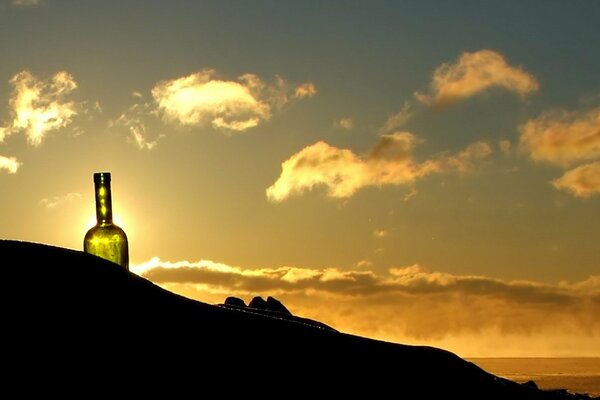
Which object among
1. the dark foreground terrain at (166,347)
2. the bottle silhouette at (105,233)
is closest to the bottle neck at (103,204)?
the bottle silhouette at (105,233)

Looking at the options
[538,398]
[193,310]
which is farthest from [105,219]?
[538,398]

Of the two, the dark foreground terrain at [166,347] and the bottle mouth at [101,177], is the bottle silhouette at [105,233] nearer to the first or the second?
the bottle mouth at [101,177]

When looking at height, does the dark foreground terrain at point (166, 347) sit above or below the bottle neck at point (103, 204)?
below

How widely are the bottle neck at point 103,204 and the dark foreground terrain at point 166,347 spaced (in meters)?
1.99

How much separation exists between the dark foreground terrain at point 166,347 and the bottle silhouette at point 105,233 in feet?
6.27

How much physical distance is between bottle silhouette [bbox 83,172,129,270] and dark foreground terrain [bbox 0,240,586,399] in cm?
191

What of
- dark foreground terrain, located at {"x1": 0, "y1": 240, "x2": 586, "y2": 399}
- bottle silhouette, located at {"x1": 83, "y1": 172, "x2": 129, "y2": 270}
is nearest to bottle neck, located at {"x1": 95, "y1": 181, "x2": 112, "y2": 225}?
bottle silhouette, located at {"x1": 83, "y1": 172, "x2": 129, "y2": 270}

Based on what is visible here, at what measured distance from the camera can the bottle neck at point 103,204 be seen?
4977 mm

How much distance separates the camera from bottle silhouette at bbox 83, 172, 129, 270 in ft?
16.1

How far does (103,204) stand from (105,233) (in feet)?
0.54

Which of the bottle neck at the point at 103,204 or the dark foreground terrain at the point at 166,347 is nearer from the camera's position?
the dark foreground terrain at the point at 166,347

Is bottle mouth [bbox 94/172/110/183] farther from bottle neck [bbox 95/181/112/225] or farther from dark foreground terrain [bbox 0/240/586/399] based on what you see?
dark foreground terrain [bbox 0/240/586/399]

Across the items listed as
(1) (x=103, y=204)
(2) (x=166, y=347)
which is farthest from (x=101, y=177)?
(2) (x=166, y=347)

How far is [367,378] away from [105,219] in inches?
97.7
